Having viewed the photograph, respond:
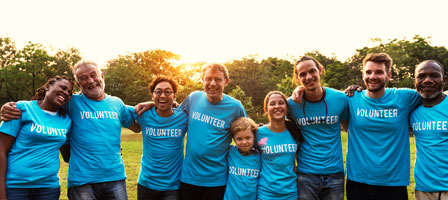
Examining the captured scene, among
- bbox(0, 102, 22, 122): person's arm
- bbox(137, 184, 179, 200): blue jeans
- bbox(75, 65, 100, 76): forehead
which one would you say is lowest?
bbox(137, 184, 179, 200): blue jeans

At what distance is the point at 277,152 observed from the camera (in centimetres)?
436

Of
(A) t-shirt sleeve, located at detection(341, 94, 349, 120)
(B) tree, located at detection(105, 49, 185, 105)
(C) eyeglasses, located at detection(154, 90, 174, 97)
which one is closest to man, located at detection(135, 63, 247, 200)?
(C) eyeglasses, located at detection(154, 90, 174, 97)

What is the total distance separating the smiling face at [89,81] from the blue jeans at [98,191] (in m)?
1.17

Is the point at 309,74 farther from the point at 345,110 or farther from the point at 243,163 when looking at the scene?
the point at 243,163

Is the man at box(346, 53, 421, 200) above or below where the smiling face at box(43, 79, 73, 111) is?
below

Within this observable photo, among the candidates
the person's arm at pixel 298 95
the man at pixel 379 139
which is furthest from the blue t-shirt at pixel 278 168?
the man at pixel 379 139

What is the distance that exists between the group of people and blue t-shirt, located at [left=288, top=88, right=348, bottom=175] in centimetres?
1

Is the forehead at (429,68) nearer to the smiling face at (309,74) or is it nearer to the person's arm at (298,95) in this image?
the smiling face at (309,74)

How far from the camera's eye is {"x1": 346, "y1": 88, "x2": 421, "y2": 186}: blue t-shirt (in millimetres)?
4203

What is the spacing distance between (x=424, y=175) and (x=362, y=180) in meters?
0.73

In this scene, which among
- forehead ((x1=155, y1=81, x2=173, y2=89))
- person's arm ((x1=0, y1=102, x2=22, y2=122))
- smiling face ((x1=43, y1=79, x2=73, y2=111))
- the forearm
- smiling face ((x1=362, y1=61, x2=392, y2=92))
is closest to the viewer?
the forearm

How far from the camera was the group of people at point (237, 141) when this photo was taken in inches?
154

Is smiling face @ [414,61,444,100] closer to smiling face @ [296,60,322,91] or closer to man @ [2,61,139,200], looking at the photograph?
smiling face @ [296,60,322,91]

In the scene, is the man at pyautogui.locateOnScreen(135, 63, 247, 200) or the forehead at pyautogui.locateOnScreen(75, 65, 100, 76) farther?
the man at pyautogui.locateOnScreen(135, 63, 247, 200)
